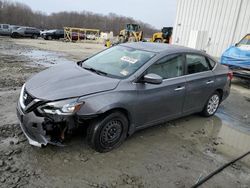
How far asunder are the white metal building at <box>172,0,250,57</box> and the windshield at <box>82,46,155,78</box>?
12622 millimetres

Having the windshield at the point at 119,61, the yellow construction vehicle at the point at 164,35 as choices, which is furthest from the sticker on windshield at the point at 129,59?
the yellow construction vehicle at the point at 164,35

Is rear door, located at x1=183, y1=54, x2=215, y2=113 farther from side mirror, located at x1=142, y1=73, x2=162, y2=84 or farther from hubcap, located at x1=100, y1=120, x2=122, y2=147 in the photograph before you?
hubcap, located at x1=100, y1=120, x2=122, y2=147

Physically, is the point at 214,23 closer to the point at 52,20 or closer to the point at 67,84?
the point at 67,84

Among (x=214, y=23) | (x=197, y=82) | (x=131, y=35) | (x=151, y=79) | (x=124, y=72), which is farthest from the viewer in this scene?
(x=131, y=35)

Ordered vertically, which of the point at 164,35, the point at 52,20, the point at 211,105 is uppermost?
the point at 52,20

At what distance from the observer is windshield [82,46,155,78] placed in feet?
12.3

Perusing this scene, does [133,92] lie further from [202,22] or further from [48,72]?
[202,22]

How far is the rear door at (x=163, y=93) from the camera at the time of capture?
367cm

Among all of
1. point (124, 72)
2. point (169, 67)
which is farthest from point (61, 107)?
point (169, 67)

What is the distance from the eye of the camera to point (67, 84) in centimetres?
325

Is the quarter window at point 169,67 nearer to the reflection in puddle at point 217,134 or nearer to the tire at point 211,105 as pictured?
the reflection in puddle at point 217,134

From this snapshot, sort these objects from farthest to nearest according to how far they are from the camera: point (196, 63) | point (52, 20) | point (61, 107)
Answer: point (52, 20) → point (196, 63) → point (61, 107)

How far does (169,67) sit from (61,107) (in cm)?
208

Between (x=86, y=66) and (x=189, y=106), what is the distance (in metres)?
2.13
